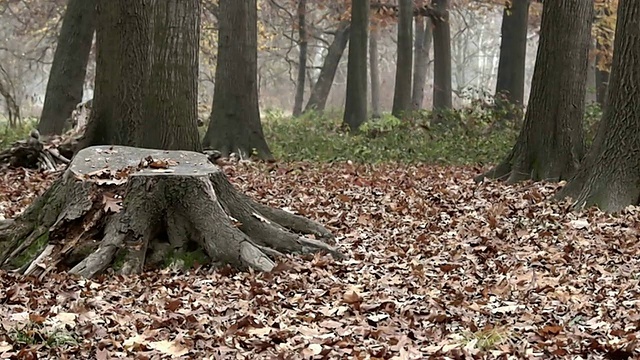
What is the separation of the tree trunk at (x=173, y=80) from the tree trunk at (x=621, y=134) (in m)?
4.56

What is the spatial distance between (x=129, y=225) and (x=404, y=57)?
17.4m

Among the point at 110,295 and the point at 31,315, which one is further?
the point at 110,295

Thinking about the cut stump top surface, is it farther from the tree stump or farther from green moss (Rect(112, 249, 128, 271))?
green moss (Rect(112, 249, 128, 271))

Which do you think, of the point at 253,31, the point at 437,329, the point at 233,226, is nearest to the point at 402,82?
the point at 253,31

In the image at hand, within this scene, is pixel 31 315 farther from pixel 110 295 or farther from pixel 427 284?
pixel 427 284

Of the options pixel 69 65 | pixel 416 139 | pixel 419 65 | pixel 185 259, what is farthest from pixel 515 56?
pixel 185 259

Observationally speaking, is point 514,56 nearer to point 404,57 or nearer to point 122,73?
point 404,57

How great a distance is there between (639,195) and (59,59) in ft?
40.1

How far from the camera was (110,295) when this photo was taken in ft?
22.0

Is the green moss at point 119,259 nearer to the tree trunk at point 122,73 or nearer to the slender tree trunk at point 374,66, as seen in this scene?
the tree trunk at point 122,73

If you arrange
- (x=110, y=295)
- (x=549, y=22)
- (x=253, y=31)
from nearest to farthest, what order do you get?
(x=110, y=295) → (x=549, y=22) → (x=253, y=31)

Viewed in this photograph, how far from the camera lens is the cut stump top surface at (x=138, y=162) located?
25.9 feet

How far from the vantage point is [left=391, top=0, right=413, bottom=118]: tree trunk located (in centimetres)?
2411

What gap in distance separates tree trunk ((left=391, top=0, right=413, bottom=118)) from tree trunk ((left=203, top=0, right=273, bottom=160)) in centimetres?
795
